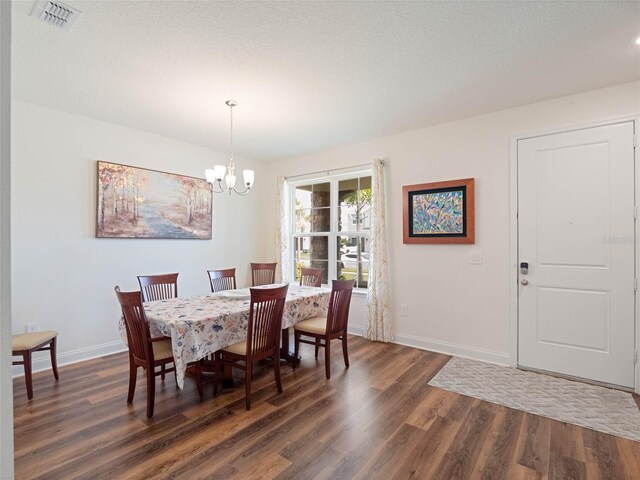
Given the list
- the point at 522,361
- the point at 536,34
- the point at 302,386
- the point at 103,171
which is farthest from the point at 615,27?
the point at 103,171

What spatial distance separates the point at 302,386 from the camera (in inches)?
112

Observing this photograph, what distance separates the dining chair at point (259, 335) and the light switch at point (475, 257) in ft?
7.08

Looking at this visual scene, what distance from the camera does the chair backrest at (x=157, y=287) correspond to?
3294 mm

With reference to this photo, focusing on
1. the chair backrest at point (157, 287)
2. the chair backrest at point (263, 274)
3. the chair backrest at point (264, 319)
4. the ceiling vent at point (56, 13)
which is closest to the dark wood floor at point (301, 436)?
the chair backrest at point (264, 319)

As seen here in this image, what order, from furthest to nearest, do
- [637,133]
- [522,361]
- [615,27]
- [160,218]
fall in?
[160,218]
[522,361]
[637,133]
[615,27]

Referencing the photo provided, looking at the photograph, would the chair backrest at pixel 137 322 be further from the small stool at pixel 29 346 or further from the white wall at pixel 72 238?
the white wall at pixel 72 238

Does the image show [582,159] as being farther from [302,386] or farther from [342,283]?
[302,386]

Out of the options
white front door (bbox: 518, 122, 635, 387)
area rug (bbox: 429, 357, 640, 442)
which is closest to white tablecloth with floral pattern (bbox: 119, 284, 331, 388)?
area rug (bbox: 429, 357, 640, 442)

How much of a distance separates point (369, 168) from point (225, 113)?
1976 millimetres

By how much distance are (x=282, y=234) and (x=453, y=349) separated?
293 cm

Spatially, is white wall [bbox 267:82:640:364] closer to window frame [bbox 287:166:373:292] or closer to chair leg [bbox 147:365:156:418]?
window frame [bbox 287:166:373:292]

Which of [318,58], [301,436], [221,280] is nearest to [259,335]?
[301,436]

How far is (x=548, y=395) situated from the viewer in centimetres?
267

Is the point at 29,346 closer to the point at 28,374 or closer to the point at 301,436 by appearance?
the point at 28,374
